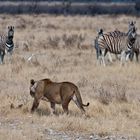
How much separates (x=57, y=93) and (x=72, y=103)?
177 centimetres

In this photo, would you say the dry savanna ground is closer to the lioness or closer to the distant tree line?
the lioness

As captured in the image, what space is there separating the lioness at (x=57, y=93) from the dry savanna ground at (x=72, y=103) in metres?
0.28

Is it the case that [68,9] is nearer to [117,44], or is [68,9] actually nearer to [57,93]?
[117,44]

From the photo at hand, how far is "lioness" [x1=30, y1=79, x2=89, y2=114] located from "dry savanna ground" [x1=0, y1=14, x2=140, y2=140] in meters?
0.28

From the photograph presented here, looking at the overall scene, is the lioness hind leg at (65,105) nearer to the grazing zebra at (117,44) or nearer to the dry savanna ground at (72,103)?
the dry savanna ground at (72,103)

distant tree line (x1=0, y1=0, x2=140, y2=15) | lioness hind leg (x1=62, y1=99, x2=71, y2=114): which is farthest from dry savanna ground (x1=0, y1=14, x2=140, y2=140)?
distant tree line (x1=0, y1=0, x2=140, y2=15)

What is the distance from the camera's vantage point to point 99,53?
78.6 feet

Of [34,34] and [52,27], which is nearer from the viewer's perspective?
[34,34]

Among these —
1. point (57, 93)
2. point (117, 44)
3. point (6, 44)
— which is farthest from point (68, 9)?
point (57, 93)

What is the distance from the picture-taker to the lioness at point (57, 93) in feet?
40.7

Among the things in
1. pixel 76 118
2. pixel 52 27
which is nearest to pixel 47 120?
pixel 76 118

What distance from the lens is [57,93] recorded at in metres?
12.5

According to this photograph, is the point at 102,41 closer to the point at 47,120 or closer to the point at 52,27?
the point at 47,120

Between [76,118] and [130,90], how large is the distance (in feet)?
16.9
